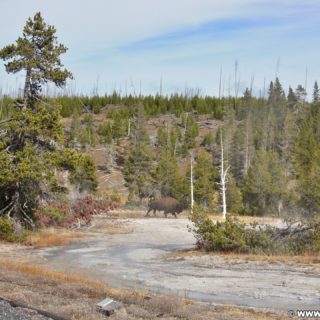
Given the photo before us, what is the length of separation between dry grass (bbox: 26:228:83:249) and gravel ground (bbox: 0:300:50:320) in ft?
54.0

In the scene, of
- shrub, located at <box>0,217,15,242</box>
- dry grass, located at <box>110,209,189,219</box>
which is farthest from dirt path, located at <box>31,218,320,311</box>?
dry grass, located at <box>110,209,189,219</box>

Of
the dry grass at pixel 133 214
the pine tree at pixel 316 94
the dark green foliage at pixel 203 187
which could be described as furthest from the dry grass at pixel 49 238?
the pine tree at pixel 316 94

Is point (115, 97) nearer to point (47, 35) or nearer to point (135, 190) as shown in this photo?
point (135, 190)

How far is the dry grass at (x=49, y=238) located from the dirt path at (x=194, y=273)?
90 centimetres

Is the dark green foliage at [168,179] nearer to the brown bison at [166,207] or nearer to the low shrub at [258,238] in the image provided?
the brown bison at [166,207]

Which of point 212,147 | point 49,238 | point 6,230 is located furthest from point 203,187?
point 6,230

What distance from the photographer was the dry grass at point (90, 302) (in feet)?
36.0

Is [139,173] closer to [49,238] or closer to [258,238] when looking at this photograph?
[49,238]

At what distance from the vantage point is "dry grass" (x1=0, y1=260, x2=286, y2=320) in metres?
11.0

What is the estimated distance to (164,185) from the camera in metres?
65.3

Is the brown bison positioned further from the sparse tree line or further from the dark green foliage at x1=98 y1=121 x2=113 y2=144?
the dark green foliage at x1=98 y1=121 x2=113 y2=144

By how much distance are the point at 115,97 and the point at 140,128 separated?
57.5 meters

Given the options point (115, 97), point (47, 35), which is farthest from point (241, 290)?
point (115, 97)

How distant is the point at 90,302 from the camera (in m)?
12.1
